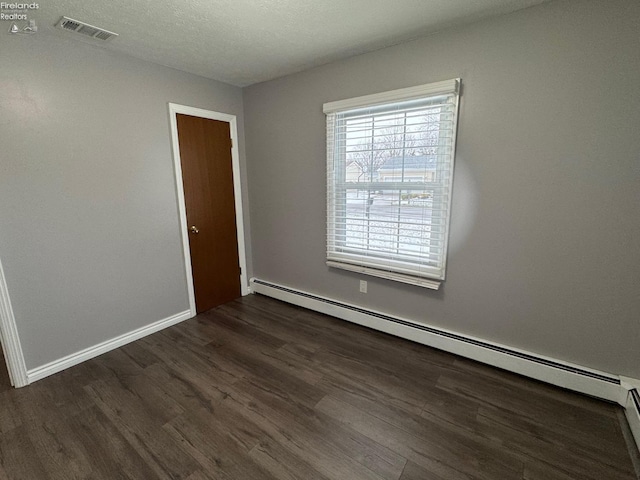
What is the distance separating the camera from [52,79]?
198 centimetres

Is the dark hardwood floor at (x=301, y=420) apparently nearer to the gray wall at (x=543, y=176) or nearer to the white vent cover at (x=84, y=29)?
the gray wall at (x=543, y=176)

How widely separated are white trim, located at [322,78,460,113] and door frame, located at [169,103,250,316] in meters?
1.19

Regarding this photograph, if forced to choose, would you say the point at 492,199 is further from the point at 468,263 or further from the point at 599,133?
the point at 599,133

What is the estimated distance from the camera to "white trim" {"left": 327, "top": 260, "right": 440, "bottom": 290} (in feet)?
7.52

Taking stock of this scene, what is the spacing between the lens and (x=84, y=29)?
1.91 metres

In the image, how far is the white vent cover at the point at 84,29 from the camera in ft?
5.92

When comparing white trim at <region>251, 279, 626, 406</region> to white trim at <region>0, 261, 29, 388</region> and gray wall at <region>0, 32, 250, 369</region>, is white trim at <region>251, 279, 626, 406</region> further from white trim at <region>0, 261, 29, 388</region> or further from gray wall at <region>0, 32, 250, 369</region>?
white trim at <region>0, 261, 29, 388</region>

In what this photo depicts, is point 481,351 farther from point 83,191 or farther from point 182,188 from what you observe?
point 83,191

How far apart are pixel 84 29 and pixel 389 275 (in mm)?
2863

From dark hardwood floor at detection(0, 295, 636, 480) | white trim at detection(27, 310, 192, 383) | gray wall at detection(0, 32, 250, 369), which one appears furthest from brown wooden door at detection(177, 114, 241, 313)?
dark hardwood floor at detection(0, 295, 636, 480)

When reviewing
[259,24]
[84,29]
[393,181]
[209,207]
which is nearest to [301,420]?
[393,181]

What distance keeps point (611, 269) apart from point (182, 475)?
2.63m

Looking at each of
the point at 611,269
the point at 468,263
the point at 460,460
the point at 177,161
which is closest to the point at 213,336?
the point at 177,161

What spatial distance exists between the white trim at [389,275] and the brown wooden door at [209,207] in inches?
50.2
